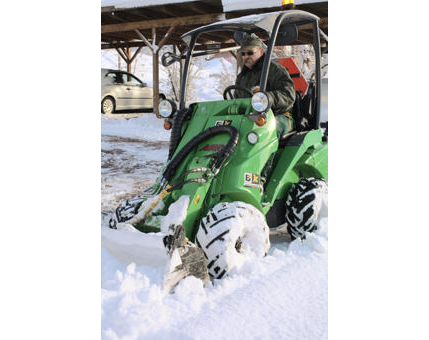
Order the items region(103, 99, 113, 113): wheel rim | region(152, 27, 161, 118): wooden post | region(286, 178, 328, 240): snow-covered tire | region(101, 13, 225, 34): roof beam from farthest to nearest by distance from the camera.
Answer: region(103, 99, 113, 113): wheel rim < region(152, 27, 161, 118): wooden post < region(101, 13, 225, 34): roof beam < region(286, 178, 328, 240): snow-covered tire

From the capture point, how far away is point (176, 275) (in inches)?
105

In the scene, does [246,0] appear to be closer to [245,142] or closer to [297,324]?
[245,142]

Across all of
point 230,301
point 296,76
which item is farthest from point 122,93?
point 230,301

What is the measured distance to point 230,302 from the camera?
2.64 meters

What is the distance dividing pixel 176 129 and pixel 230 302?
1.93 m

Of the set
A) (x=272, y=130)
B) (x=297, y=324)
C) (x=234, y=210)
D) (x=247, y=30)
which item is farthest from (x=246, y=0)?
(x=297, y=324)

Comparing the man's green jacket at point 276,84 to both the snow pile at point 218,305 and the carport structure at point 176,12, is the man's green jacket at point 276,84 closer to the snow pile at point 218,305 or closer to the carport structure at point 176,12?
the snow pile at point 218,305

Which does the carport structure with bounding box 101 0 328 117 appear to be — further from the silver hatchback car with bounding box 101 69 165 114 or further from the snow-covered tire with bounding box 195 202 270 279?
the snow-covered tire with bounding box 195 202 270 279

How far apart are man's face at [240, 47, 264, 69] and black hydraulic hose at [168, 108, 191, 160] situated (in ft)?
2.68

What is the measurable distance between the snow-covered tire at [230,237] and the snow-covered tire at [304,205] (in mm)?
732

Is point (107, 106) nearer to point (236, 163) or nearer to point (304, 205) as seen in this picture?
point (304, 205)

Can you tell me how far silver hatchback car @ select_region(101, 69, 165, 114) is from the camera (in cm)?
1572

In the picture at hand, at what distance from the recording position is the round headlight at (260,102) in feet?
11.3

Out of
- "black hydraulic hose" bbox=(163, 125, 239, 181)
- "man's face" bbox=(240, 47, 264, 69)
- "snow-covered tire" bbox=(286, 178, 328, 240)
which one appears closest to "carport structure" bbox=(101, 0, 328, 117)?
"man's face" bbox=(240, 47, 264, 69)
